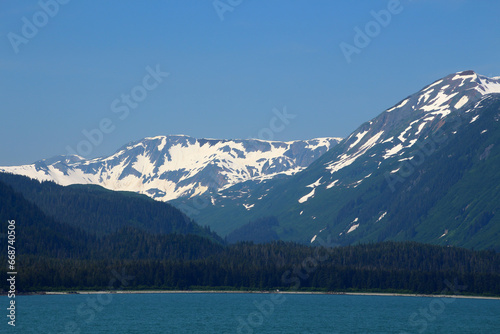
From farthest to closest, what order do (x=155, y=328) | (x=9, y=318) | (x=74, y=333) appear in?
(x=9, y=318)
(x=155, y=328)
(x=74, y=333)

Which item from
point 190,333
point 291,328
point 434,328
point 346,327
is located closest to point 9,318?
point 190,333

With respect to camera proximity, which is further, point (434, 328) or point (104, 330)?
point (434, 328)

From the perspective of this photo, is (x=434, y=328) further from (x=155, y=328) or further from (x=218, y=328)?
(x=155, y=328)

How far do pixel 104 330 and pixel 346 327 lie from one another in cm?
5872

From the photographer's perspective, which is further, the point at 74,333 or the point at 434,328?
the point at 434,328

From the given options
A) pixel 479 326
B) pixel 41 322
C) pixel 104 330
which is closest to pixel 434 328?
pixel 479 326

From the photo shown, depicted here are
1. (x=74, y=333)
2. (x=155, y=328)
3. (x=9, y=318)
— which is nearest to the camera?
(x=74, y=333)

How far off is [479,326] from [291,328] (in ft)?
161

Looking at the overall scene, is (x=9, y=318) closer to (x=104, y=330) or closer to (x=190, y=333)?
(x=104, y=330)

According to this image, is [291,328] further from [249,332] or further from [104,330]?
[104,330]

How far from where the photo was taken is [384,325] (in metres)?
199

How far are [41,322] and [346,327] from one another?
7364 cm

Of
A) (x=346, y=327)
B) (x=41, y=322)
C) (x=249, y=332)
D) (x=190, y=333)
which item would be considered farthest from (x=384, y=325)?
(x=41, y=322)

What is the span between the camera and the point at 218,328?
18425cm
